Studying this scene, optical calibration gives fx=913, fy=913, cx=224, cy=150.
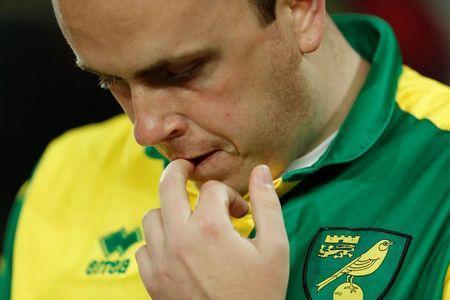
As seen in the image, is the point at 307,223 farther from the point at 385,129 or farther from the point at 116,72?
the point at 116,72

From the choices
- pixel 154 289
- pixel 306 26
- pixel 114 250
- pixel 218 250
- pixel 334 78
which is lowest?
pixel 114 250

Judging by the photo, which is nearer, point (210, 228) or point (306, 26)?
point (210, 228)

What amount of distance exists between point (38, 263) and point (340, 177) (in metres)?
0.70

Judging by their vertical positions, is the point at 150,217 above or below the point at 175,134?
below

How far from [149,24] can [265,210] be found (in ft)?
1.13

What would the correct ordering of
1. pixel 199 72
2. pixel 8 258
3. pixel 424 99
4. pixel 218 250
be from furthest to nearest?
pixel 8 258, pixel 424 99, pixel 199 72, pixel 218 250

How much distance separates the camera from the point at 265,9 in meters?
1.52

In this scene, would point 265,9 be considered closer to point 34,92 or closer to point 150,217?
point 150,217

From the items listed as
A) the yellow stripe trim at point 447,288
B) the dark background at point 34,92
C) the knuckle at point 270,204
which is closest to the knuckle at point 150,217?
the knuckle at point 270,204

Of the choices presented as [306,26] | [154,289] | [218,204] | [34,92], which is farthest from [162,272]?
[34,92]

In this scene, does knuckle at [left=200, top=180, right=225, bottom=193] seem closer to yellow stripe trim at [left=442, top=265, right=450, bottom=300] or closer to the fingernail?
the fingernail

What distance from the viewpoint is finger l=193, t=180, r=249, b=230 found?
1.39m

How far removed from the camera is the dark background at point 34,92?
9.70 feet

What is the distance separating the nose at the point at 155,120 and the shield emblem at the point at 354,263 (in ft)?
1.04
